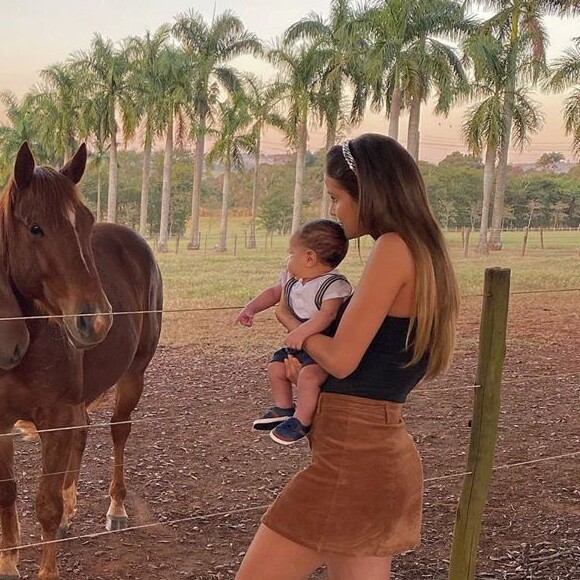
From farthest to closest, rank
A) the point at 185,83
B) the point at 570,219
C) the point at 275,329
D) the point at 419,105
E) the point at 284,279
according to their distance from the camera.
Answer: the point at 570,219
the point at 419,105
the point at 185,83
the point at 275,329
the point at 284,279

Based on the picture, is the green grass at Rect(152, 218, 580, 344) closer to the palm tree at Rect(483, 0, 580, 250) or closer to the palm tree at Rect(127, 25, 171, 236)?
the palm tree at Rect(483, 0, 580, 250)

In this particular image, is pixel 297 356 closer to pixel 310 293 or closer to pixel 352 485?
pixel 310 293

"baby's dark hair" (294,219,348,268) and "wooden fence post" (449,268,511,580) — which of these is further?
"wooden fence post" (449,268,511,580)

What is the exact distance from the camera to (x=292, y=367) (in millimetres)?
1263

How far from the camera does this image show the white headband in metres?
1.13

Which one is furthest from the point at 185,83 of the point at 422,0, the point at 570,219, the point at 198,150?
the point at 570,219

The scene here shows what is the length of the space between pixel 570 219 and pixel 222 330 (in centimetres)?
847

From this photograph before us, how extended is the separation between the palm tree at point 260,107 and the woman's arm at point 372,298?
797 cm

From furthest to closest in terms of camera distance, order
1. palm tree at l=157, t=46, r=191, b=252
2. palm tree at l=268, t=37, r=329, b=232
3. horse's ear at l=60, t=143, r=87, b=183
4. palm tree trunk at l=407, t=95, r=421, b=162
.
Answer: palm tree trunk at l=407, t=95, r=421, b=162, palm tree at l=268, t=37, r=329, b=232, palm tree at l=157, t=46, r=191, b=252, horse's ear at l=60, t=143, r=87, b=183

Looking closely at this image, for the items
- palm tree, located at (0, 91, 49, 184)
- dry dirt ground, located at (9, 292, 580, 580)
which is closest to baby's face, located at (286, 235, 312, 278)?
dry dirt ground, located at (9, 292, 580, 580)

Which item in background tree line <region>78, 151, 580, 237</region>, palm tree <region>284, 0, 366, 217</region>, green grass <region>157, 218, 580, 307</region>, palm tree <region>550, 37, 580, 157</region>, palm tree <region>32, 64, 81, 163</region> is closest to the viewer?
palm tree <region>32, 64, 81, 163</region>

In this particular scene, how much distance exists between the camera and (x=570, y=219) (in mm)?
11625

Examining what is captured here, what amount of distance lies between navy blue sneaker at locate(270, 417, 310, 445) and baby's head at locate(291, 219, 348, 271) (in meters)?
0.29

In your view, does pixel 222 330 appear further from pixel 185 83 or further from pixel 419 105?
pixel 419 105
